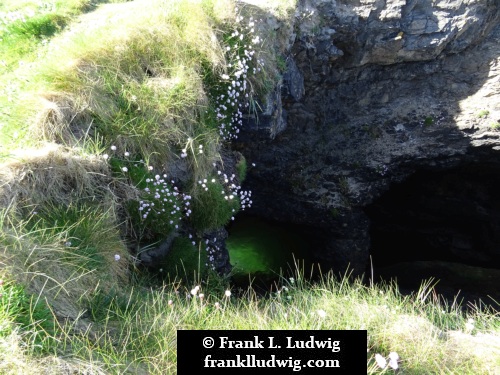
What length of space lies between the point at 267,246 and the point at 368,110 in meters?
3.56

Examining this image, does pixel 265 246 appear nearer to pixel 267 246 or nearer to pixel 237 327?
pixel 267 246

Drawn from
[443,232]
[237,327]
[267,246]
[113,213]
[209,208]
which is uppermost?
[113,213]

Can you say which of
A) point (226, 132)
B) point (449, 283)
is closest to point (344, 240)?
point (449, 283)

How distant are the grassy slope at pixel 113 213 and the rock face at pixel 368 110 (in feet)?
8.06

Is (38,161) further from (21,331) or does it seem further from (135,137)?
(21,331)

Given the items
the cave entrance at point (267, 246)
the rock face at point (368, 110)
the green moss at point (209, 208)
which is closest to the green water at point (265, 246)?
the cave entrance at point (267, 246)

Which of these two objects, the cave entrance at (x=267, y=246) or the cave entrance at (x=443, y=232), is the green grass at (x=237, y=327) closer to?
the cave entrance at (x=267, y=246)

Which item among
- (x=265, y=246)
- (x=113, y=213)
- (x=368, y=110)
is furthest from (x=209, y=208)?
(x=368, y=110)

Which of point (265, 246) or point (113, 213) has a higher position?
point (113, 213)

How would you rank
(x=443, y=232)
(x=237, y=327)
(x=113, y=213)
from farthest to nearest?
(x=443, y=232) < (x=113, y=213) < (x=237, y=327)

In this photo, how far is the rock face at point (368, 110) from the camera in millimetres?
7391

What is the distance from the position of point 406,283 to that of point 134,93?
7.53 metres

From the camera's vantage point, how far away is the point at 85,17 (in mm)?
5746

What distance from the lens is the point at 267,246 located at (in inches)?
354
